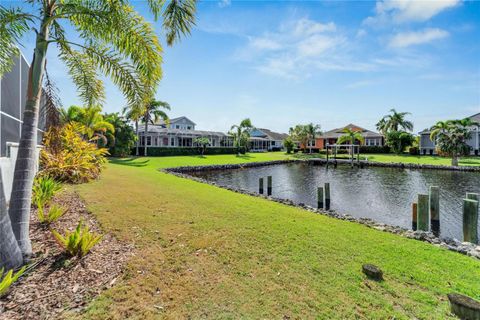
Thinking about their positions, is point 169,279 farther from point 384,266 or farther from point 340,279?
point 384,266

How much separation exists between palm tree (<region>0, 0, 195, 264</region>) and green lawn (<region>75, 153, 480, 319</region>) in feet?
7.55

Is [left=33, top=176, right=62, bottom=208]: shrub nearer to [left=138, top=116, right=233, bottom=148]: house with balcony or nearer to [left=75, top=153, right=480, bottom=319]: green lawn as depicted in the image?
[left=75, top=153, right=480, bottom=319]: green lawn

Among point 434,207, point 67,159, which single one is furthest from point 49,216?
point 434,207

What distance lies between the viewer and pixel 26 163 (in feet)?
14.3

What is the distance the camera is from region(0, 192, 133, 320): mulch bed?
3.36 meters

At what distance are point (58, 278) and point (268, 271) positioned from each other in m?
3.40

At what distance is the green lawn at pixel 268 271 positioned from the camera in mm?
3627

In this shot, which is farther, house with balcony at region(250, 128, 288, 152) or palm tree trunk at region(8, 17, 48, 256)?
house with balcony at region(250, 128, 288, 152)

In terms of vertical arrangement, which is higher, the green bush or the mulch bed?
the green bush

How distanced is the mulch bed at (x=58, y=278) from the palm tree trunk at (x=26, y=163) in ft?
1.69

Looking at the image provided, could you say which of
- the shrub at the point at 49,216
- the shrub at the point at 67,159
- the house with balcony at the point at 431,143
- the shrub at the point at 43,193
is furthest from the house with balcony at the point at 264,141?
the shrub at the point at 49,216

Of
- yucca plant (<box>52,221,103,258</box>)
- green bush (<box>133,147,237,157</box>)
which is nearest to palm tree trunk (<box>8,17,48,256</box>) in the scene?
yucca plant (<box>52,221,103,258</box>)

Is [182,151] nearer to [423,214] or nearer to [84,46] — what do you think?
[423,214]

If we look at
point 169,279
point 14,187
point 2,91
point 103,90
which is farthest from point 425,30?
point 2,91
